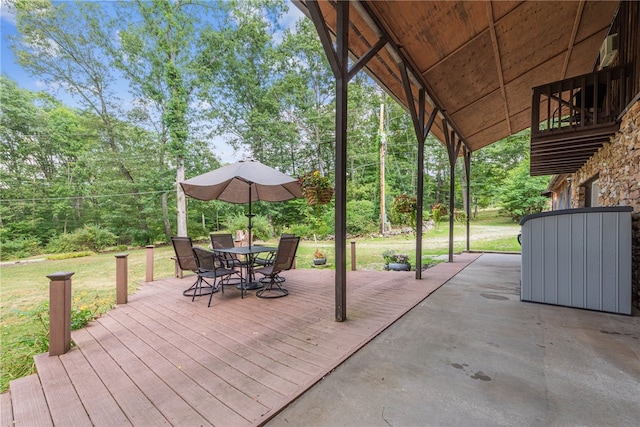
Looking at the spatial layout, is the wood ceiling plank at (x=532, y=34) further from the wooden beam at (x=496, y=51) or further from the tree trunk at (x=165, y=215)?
the tree trunk at (x=165, y=215)

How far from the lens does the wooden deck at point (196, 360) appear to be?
5.05 ft

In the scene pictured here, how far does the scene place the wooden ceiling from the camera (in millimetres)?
3047

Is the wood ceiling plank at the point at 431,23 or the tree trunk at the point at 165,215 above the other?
the wood ceiling plank at the point at 431,23

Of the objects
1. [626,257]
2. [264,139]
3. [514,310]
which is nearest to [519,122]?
[626,257]

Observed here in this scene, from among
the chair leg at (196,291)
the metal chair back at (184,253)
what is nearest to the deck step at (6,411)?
the chair leg at (196,291)

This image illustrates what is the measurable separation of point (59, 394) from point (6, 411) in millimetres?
224

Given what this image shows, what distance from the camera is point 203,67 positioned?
1341cm

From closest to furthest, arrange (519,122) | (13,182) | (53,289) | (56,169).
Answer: (53,289)
(519,122)
(13,182)
(56,169)

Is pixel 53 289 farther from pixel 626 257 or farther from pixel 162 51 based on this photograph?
pixel 162 51

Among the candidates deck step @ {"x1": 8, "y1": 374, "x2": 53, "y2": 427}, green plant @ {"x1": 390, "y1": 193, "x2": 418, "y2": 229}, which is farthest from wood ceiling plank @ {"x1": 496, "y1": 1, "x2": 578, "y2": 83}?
deck step @ {"x1": 8, "y1": 374, "x2": 53, "y2": 427}

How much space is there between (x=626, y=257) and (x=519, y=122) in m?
5.54

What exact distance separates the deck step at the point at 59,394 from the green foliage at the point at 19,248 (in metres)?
13.7

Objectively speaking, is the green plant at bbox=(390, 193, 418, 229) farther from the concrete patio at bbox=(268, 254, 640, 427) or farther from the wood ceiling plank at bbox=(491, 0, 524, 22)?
Answer: the wood ceiling plank at bbox=(491, 0, 524, 22)

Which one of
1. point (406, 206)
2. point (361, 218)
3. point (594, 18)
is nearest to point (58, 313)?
point (406, 206)
